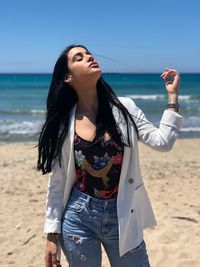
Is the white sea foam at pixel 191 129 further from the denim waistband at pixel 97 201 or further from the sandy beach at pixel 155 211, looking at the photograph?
the denim waistband at pixel 97 201

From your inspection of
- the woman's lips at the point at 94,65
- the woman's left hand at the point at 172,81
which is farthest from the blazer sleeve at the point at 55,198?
the woman's left hand at the point at 172,81

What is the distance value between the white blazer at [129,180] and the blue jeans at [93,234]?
53 mm

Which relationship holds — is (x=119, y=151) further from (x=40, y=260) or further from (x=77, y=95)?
(x=40, y=260)

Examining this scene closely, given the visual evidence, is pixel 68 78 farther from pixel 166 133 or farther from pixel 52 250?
pixel 52 250

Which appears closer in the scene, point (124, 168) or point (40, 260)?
point (124, 168)

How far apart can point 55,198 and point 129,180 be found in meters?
0.44

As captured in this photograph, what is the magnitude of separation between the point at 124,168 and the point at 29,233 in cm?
328

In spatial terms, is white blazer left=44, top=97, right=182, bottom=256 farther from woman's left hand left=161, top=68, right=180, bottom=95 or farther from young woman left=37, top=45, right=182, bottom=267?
woman's left hand left=161, top=68, right=180, bottom=95

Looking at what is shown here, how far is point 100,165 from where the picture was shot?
2463 mm

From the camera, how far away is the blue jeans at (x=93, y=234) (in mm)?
2451

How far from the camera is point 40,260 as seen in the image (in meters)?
4.71

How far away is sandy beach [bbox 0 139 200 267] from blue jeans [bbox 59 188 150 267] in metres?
1.25

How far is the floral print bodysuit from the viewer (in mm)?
2459

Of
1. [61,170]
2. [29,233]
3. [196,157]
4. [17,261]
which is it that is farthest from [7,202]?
[196,157]
